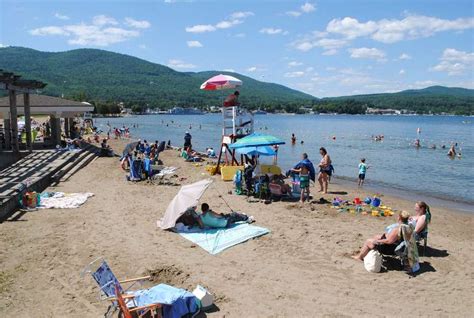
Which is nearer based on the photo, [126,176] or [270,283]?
[270,283]

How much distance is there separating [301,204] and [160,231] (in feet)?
14.3

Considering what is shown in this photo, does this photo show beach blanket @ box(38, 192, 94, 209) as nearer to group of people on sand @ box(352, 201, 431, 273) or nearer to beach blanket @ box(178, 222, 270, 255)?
beach blanket @ box(178, 222, 270, 255)

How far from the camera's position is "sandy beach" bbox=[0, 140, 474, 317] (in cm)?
613

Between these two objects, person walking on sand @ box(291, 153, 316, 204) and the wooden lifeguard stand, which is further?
the wooden lifeguard stand

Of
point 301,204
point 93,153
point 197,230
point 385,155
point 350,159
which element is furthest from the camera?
point 385,155

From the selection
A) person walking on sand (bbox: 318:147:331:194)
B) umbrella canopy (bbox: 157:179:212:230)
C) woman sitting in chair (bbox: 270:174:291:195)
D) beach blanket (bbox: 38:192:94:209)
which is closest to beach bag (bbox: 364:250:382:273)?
umbrella canopy (bbox: 157:179:212:230)

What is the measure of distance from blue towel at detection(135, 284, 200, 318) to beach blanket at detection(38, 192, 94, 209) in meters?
6.75

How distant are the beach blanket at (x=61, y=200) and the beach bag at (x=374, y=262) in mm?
7995

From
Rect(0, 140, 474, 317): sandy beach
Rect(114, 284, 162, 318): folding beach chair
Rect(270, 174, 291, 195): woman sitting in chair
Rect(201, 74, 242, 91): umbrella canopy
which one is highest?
Rect(201, 74, 242, 91): umbrella canopy

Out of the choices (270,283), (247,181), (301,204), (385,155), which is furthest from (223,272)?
(385,155)

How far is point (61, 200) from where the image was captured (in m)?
12.2

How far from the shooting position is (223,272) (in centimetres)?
729

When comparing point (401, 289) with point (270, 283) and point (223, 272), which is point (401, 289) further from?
point (223, 272)

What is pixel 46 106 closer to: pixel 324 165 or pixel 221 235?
pixel 324 165
